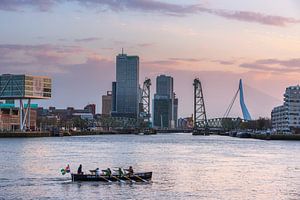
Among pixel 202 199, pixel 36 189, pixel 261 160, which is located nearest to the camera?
pixel 202 199

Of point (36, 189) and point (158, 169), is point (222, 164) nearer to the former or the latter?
point (158, 169)

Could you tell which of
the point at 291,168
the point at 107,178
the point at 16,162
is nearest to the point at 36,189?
the point at 107,178

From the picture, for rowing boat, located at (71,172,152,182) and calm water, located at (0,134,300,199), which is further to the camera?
rowing boat, located at (71,172,152,182)

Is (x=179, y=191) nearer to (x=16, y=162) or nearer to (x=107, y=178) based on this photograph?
(x=107, y=178)

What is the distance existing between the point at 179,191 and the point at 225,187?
611 cm

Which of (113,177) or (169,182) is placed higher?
(113,177)

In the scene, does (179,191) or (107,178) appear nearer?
(179,191)

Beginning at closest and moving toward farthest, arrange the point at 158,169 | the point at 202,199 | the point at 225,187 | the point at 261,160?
the point at 202,199 < the point at 225,187 < the point at 158,169 < the point at 261,160

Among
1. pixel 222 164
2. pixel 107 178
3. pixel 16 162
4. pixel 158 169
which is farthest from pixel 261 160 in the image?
pixel 107 178

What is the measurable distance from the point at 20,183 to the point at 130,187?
11.3m

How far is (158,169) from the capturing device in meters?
86.4

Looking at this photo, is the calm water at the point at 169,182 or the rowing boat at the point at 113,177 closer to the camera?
the calm water at the point at 169,182

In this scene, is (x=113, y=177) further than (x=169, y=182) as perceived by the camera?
No

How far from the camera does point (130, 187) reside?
65.1m
